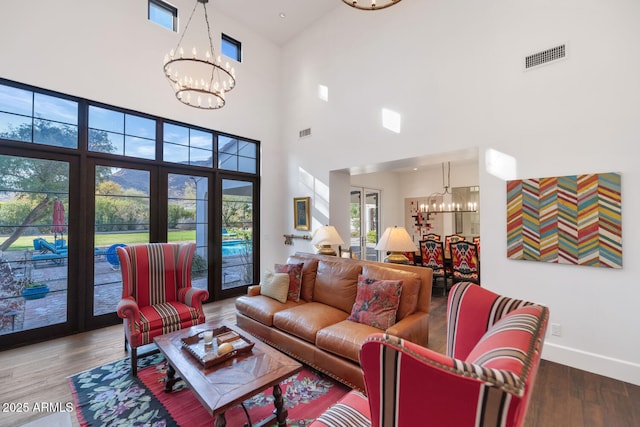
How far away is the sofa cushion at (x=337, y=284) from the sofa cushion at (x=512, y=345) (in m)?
2.04

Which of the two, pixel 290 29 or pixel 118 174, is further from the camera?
pixel 290 29

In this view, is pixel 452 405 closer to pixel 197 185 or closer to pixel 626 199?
pixel 626 199

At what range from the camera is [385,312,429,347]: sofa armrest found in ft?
7.75

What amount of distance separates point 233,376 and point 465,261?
184 inches

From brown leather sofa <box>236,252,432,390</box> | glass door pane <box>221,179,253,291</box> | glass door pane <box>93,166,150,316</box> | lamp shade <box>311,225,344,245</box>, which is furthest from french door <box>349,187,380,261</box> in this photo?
glass door pane <box>93,166,150,316</box>

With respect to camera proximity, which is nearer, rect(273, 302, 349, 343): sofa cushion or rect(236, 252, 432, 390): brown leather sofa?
rect(236, 252, 432, 390): brown leather sofa

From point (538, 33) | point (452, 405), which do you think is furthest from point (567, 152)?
point (452, 405)

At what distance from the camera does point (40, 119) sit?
11.3 feet

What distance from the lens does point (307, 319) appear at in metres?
2.82

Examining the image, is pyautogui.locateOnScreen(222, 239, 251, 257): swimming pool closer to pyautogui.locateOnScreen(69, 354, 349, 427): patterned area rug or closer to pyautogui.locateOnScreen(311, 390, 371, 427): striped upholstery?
pyautogui.locateOnScreen(69, 354, 349, 427): patterned area rug

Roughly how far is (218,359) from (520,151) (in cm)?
373

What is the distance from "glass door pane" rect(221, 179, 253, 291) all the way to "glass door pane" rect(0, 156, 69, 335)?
2251mm

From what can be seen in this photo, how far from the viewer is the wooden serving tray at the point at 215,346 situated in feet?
6.61

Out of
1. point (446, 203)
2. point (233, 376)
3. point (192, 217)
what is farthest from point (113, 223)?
point (446, 203)
